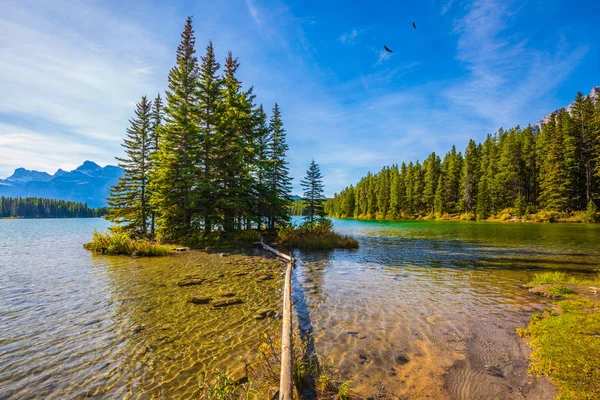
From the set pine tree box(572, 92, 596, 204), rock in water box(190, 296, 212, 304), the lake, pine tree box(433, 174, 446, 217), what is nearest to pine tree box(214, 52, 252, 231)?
the lake

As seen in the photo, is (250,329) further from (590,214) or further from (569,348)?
(590,214)

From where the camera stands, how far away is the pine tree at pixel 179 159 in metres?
23.7

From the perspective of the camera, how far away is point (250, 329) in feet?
24.3

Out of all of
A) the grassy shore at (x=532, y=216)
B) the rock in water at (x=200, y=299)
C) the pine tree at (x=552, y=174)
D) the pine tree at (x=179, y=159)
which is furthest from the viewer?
the pine tree at (x=552, y=174)

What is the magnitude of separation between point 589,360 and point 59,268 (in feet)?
73.0

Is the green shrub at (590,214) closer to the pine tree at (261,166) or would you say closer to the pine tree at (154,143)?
the pine tree at (261,166)

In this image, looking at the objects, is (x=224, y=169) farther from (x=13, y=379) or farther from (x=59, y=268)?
(x=13, y=379)

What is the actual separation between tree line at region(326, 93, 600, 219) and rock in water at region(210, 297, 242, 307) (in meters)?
70.2

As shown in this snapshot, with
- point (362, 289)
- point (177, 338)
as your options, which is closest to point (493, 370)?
point (362, 289)

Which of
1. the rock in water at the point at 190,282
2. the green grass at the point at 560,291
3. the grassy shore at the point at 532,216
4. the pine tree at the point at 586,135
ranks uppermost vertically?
the pine tree at the point at 586,135

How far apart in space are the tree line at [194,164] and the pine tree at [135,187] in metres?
0.09

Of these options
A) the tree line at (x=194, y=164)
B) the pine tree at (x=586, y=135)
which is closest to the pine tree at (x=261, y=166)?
the tree line at (x=194, y=164)

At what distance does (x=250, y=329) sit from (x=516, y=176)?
265 feet

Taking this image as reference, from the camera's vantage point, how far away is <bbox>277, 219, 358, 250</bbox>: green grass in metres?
24.8
